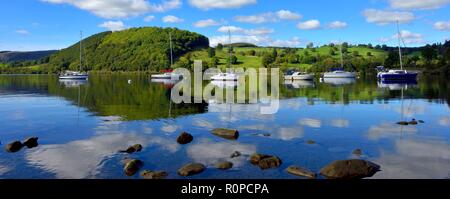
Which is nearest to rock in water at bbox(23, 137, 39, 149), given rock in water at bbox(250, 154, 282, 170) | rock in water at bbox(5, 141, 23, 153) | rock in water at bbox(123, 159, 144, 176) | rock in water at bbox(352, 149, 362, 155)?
rock in water at bbox(5, 141, 23, 153)

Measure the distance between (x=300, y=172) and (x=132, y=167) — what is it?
38.6 ft

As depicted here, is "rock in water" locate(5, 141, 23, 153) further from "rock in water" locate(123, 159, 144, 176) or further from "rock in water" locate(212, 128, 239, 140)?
"rock in water" locate(212, 128, 239, 140)

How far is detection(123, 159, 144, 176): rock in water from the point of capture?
2833cm

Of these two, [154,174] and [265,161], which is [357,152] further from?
[154,174]

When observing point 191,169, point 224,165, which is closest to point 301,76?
point 224,165

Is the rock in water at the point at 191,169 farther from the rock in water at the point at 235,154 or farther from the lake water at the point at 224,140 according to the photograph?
the rock in water at the point at 235,154

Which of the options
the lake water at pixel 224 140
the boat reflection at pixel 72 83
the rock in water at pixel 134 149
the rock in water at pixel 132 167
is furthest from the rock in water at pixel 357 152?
the boat reflection at pixel 72 83

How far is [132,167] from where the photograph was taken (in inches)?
1141

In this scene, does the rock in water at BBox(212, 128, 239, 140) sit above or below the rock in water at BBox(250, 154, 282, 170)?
above

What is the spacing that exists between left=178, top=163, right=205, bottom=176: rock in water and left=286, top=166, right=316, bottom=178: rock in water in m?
6.12
